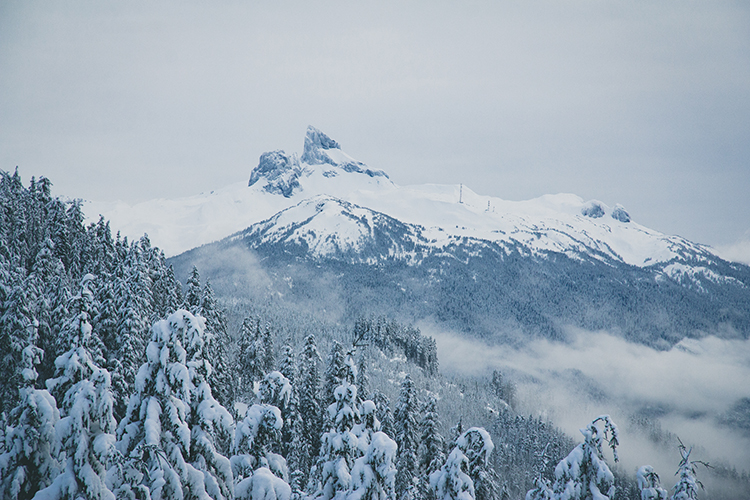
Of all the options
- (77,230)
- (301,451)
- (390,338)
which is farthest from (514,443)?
(77,230)

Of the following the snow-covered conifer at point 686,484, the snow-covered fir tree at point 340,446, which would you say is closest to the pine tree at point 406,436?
the snow-covered fir tree at point 340,446

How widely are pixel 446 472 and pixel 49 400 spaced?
11.8 m

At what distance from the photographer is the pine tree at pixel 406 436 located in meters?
31.7

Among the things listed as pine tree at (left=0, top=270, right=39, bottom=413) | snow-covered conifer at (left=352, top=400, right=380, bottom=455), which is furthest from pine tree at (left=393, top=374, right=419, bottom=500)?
pine tree at (left=0, top=270, right=39, bottom=413)

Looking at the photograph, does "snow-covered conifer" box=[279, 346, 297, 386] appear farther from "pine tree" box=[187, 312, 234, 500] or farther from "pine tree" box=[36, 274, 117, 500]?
"pine tree" box=[36, 274, 117, 500]

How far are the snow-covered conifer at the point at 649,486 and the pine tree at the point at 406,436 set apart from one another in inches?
658

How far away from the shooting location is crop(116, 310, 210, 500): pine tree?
9078 millimetres

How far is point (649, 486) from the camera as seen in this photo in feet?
52.9

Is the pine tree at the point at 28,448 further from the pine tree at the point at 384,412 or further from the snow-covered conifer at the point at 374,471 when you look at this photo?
the pine tree at the point at 384,412

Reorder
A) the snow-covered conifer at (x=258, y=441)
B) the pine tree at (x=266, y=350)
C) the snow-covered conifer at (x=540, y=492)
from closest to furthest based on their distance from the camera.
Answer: the snow-covered conifer at (x=258, y=441) → the snow-covered conifer at (x=540, y=492) → the pine tree at (x=266, y=350)

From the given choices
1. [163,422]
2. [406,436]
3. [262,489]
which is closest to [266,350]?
[406,436]

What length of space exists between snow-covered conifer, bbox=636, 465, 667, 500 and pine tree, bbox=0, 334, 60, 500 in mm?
18336

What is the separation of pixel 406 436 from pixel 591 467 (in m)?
18.5

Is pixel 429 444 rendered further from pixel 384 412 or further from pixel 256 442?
pixel 256 442
